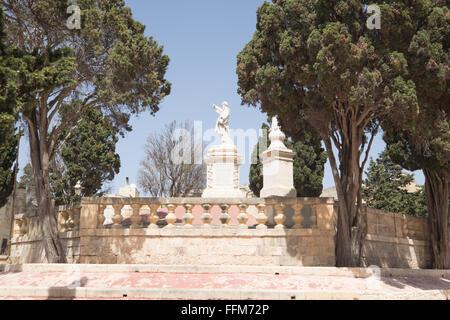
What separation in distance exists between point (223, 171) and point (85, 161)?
1261 centimetres

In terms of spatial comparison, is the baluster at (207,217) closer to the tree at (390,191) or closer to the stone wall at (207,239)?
the stone wall at (207,239)

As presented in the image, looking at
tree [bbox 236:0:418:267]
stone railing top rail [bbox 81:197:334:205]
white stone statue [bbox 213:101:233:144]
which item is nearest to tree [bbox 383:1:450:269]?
tree [bbox 236:0:418:267]

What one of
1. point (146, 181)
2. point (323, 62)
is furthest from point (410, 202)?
point (323, 62)

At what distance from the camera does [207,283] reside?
8.14 meters

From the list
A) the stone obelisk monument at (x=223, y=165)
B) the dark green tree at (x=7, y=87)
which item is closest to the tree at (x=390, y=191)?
the stone obelisk monument at (x=223, y=165)

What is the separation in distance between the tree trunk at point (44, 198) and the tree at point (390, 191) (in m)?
26.4

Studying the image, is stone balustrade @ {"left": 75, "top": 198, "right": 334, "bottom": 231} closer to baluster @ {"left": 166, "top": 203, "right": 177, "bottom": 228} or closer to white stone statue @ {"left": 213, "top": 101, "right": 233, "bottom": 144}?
baluster @ {"left": 166, "top": 203, "right": 177, "bottom": 228}

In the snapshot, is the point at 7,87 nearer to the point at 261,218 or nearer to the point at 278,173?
the point at 261,218

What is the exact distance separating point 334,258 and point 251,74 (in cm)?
524

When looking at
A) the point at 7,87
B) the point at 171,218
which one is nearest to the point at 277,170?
the point at 171,218

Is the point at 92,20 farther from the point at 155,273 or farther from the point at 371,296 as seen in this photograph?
the point at 371,296

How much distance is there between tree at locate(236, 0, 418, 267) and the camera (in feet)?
29.6

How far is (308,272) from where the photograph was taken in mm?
9023

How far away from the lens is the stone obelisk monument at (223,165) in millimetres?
17203
